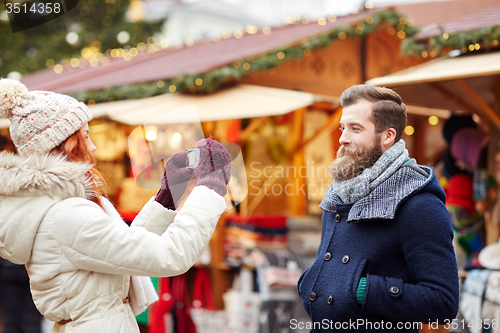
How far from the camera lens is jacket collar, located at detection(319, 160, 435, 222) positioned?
1486 millimetres

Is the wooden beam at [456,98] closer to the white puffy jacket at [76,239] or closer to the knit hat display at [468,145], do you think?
the knit hat display at [468,145]

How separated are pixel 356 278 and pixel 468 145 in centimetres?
290

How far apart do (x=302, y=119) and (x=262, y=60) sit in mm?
887

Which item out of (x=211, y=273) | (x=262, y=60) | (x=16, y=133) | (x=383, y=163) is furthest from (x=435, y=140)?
(x=16, y=133)

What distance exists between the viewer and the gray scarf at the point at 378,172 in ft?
5.06

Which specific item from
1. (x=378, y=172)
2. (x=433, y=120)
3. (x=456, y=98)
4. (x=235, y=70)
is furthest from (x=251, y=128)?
(x=378, y=172)

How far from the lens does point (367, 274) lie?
4.91 ft

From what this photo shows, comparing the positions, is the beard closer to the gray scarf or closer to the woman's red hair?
the gray scarf

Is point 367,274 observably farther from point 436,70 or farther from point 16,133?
point 436,70

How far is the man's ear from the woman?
Answer: 544 millimetres

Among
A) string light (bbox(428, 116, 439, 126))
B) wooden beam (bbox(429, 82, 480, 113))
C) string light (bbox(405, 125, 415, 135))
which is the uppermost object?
wooden beam (bbox(429, 82, 480, 113))

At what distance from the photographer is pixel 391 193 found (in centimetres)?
152

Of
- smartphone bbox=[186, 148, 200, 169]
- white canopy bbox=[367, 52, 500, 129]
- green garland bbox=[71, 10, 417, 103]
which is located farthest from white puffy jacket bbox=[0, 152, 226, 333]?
green garland bbox=[71, 10, 417, 103]

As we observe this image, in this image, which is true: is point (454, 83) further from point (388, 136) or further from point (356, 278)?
point (356, 278)
